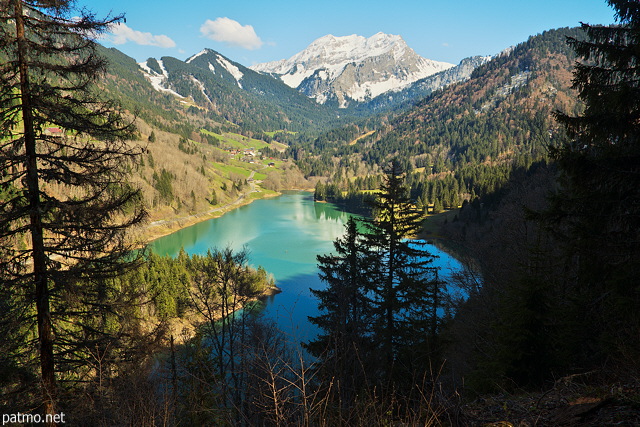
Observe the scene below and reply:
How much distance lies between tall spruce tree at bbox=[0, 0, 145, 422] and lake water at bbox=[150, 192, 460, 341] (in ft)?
63.9

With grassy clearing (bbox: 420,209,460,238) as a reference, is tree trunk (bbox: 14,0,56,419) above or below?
above

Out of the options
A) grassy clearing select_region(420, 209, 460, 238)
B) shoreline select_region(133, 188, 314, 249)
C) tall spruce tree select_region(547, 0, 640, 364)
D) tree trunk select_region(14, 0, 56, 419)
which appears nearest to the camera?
tree trunk select_region(14, 0, 56, 419)

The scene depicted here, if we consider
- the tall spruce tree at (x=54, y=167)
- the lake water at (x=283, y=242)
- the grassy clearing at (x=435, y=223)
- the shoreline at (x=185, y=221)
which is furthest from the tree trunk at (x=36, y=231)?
the grassy clearing at (x=435, y=223)

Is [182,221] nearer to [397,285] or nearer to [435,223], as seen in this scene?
[435,223]

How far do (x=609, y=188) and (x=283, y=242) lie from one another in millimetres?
60033

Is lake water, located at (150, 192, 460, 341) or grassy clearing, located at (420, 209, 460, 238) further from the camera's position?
grassy clearing, located at (420, 209, 460, 238)

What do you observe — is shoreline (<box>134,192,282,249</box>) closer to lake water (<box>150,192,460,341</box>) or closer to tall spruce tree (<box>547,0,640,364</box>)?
A: lake water (<box>150,192,460,341</box>)

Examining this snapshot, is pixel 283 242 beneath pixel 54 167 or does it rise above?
beneath

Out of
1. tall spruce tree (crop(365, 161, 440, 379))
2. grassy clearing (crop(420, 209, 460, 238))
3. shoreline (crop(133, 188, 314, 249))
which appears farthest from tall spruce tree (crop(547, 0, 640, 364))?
grassy clearing (crop(420, 209, 460, 238))

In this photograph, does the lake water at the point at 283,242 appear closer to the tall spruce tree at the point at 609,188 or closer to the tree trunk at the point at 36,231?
the tree trunk at the point at 36,231

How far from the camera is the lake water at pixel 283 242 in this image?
125ft

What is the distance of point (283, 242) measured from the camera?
213ft

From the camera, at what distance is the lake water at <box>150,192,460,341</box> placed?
125 ft

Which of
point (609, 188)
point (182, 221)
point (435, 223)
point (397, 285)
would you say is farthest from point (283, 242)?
point (609, 188)
